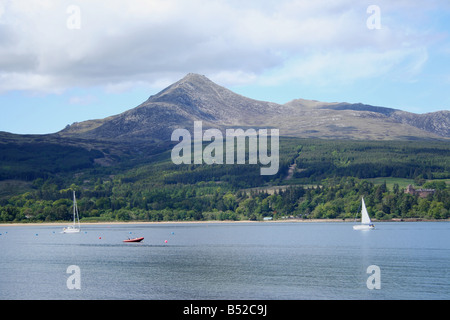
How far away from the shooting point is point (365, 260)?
94000 mm

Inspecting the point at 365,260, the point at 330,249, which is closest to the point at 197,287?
the point at 365,260

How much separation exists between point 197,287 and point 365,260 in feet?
115

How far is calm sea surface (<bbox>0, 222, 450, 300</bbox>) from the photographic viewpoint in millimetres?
65812

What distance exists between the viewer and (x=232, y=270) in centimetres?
8319

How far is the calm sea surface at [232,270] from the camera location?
216 ft
